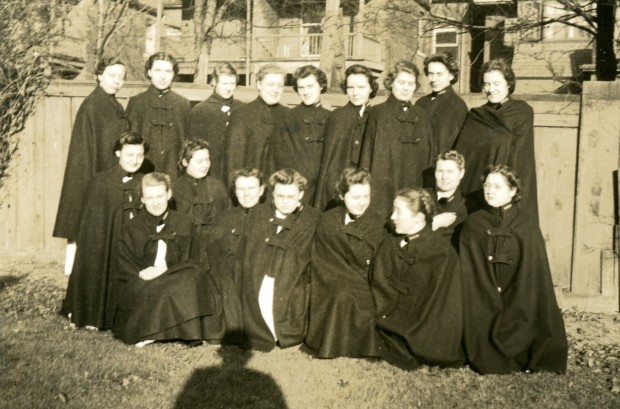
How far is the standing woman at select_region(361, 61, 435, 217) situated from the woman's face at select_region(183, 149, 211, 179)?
1585mm

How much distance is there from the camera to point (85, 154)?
7.53m

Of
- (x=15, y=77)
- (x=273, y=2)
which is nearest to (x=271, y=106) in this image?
(x=15, y=77)

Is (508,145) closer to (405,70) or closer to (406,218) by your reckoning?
(405,70)

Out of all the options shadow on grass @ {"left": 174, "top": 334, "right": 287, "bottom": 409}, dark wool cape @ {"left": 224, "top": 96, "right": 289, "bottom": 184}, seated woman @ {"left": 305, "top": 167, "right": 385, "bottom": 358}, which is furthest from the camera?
dark wool cape @ {"left": 224, "top": 96, "right": 289, "bottom": 184}

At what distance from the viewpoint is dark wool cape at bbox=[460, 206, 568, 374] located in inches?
223

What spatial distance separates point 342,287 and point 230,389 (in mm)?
1394

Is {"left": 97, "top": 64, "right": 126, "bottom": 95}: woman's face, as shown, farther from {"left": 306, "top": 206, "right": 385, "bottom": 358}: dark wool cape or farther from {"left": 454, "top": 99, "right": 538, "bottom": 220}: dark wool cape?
{"left": 454, "top": 99, "right": 538, "bottom": 220}: dark wool cape

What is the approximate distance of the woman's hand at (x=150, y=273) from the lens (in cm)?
625

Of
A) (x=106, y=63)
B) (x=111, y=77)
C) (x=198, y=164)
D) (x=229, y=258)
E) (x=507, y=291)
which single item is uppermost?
(x=106, y=63)

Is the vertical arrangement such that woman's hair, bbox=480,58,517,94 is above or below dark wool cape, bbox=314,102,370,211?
above

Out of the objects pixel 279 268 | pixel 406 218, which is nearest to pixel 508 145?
pixel 406 218

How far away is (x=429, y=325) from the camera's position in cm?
574

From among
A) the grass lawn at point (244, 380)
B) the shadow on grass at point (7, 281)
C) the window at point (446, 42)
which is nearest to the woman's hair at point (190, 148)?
the grass lawn at point (244, 380)

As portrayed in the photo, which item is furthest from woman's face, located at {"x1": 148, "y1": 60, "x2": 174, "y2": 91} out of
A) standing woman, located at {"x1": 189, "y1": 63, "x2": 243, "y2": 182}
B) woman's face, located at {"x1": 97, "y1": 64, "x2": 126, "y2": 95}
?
standing woman, located at {"x1": 189, "y1": 63, "x2": 243, "y2": 182}
